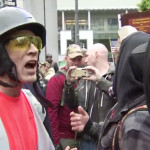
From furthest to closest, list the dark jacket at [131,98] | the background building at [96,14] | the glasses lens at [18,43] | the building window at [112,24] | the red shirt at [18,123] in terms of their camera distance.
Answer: the building window at [112,24]
the background building at [96,14]
the glasses lens at [18,43]
the red shirt at [18,123]
the dark jacket at [131,98]

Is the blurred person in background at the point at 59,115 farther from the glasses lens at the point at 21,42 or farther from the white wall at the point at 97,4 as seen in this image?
the white wall at the point at 97,4

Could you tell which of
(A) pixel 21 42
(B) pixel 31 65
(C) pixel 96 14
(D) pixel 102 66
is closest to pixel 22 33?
(A) pixel 21 42

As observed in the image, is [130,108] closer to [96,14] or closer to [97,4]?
[97,4]

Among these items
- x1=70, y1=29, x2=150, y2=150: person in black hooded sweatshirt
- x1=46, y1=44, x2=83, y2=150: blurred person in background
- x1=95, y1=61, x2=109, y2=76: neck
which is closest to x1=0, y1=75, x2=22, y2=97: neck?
x1=70, y1=29, x2=150, y2=150: person in black hooded sweatshirt

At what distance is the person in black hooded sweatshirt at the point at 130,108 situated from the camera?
6.15ft

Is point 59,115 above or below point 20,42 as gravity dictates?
below

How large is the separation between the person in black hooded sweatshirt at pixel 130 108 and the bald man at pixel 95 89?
1.99 metres

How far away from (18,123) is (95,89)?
2.47m

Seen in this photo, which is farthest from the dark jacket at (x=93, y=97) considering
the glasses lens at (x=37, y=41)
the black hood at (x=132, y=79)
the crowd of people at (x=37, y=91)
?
the black hood at (x=132, y=79)

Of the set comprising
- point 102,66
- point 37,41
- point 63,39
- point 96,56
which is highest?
point 37,41

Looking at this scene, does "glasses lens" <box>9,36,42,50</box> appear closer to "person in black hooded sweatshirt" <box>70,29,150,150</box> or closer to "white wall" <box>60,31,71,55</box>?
"person in black hooded sweatshirt" <box>70,29,150,150</box>

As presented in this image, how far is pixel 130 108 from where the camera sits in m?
2.08

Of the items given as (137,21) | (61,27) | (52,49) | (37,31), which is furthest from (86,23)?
(37,31)

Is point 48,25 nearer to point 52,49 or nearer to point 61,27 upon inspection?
point 52,49
